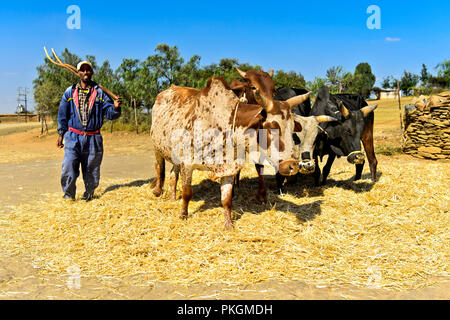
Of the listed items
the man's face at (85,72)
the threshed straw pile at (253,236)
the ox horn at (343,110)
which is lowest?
the threshed straw pile at (253,236)

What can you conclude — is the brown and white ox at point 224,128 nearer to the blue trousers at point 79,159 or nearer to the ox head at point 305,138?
the ox head at point 305,138

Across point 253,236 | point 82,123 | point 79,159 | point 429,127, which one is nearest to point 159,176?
point 79,159

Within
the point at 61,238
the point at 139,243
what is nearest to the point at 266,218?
the point at 139,243

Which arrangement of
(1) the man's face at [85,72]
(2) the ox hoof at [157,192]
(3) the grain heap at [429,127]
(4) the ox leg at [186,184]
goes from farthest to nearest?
1. (3) the grain heap at [429,127]
2. (2) the ox hoof at [157,192]
3. (1) the man's face at [85,72]
4. (4) the ox leg at [186,184]

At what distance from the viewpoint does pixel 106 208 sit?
5148 mm

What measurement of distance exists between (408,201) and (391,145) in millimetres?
9081

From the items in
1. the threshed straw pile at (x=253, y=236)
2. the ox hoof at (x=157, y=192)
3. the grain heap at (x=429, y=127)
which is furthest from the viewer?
the grain heap at (x=429, y=127)

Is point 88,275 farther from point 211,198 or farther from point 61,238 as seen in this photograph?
point 211,198

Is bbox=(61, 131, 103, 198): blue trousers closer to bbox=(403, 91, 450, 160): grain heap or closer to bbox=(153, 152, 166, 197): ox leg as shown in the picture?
bbox=(153, 152, 166, 197): ox leg

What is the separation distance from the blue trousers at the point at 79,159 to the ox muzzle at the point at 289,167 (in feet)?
11.0

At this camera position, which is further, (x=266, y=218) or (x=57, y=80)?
(x=57, y=80)

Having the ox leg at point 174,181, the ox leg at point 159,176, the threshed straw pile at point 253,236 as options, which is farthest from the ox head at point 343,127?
the ox leg at point 159,176

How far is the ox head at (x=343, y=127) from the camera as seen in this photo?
5688 millimetres

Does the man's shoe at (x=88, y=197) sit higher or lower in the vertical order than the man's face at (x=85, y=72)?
lower
